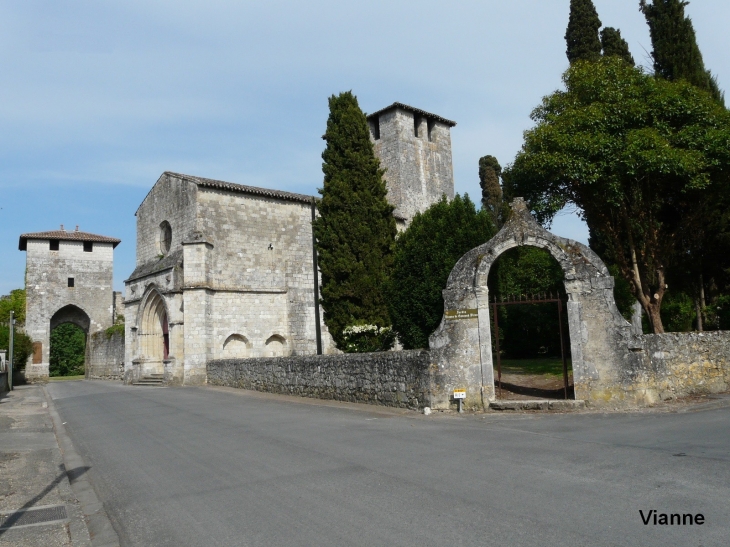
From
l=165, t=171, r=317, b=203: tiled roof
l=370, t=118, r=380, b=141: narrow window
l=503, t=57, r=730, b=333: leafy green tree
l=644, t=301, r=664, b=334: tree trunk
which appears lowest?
l=644, t=301, r=664, b=334: tree trunk

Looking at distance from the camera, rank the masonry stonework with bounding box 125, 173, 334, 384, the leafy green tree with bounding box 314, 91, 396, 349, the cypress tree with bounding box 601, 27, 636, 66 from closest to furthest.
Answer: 1. the leafy green tree with bounding box 314, 91, 396, 349
2. the cypress tree with bounding box 601, 27, 636, 66
3. the masonry stonework with bounding box 125, 173, 334, 384

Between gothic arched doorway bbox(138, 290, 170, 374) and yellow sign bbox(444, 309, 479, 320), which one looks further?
gothic arched doorway bbox(138, 290, 170, 374)

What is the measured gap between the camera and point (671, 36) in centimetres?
1973

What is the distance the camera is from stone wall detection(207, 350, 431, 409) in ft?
40.7

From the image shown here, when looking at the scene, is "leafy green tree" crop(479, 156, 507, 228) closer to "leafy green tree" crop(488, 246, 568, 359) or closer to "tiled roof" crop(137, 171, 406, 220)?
"leafy green tree" crop(488, 246, 568, 359)

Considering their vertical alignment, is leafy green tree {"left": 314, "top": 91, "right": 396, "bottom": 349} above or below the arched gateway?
above

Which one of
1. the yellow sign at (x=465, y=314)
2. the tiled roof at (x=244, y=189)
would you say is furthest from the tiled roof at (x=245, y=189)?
the yellow sign at (x=465, y=314)

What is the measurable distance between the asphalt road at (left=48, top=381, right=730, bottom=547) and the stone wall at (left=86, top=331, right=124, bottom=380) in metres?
25.1

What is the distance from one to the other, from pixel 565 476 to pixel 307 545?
3.03 m

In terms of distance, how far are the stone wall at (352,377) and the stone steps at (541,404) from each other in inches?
61.6

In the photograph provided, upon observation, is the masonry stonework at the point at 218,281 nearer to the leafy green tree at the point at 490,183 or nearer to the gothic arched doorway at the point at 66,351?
the leafy green tree at the point at 490,183

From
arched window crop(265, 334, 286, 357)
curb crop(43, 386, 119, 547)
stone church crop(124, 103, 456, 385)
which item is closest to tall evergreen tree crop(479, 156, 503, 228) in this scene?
stone church crop(124, 103, 456, 385)

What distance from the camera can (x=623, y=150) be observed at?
45.6 ft

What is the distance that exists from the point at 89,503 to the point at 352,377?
29.0 ft
